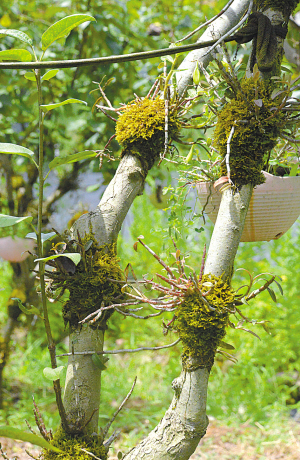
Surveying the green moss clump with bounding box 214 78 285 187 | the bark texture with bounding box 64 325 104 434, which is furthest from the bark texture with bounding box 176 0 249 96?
the bark texture with bounding box 64 325 104 434

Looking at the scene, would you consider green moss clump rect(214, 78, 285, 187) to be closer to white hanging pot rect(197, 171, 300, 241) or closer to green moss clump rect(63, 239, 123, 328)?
white hanging pot rect(197, 171, 300, 241)

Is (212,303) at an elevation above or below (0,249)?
below

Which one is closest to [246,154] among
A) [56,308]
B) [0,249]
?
[0,249]

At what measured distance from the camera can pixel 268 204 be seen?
0.86 metres

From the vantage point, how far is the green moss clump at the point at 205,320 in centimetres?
63

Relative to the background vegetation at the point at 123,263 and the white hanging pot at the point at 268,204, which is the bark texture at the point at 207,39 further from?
the background vegetation at the point at 123,263

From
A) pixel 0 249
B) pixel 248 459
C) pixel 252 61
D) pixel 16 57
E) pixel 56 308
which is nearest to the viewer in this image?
pixel 16 57

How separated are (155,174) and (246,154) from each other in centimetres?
160

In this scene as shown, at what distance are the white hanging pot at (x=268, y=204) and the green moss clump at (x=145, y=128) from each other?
15cm

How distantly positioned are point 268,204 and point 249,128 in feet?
0.79

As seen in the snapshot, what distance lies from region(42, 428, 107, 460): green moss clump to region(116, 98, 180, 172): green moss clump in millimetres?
519

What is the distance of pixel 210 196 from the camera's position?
86 cm

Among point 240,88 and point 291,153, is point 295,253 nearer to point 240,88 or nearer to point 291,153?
point 291,153

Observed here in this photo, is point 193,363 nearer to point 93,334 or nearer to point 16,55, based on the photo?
point 93,334
